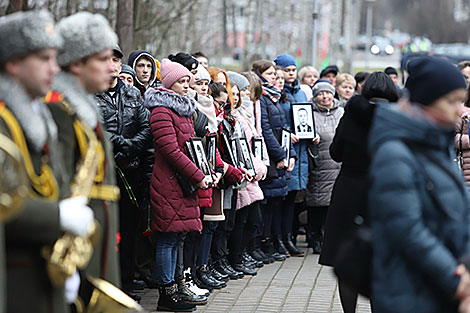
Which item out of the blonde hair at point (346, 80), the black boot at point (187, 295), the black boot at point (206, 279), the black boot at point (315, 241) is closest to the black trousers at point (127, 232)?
the black boot at point (187, 295)

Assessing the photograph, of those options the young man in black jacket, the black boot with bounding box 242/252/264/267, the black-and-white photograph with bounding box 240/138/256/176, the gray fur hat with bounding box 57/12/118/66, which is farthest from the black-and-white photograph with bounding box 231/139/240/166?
the gray fur hat with bounding box 57/12/118/66

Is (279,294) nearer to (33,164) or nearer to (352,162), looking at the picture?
(352,162)

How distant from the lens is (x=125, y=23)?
44.0 feet

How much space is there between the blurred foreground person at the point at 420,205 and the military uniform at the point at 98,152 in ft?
3.63

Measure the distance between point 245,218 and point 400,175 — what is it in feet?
20.0

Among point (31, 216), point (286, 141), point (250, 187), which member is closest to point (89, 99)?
point (31, 216)

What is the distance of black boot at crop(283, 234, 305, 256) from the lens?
11.5m

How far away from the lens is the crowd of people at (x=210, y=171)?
12.0ft

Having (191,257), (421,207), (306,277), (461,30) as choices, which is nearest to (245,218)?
(306,277)

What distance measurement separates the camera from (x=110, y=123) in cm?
773

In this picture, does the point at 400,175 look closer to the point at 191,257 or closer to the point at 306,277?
the point at 191,257

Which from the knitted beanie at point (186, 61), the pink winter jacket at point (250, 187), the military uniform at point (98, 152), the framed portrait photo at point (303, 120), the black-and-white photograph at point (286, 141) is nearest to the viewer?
the military uniform at point (98, 152)

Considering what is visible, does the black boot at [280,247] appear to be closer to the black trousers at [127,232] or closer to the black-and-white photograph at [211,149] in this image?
the black-and-white photograph at [211,149]

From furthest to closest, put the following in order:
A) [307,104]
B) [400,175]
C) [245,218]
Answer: [307,104], [245,218], [400,175]
